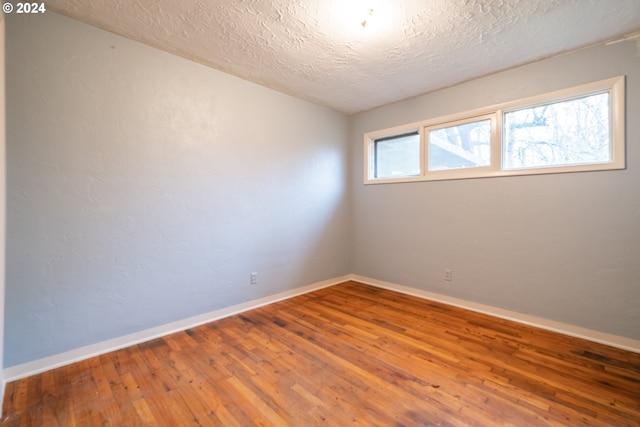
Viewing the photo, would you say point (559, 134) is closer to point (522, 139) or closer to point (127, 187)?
A: point (522, 139)

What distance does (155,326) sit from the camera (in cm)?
241

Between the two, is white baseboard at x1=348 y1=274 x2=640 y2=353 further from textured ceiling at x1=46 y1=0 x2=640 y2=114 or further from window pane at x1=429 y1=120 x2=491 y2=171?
textured ceiling at x1=46 y1=0 x2=640 y2=114

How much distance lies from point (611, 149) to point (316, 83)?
9.22 feet

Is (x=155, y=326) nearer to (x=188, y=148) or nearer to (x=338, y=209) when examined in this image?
(x=188, y=148)

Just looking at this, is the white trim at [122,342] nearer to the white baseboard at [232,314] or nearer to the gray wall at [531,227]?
the white baseboard at [232,314]

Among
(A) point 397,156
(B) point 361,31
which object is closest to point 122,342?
(B) point 361,31

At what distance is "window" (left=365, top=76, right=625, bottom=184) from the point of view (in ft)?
7.63

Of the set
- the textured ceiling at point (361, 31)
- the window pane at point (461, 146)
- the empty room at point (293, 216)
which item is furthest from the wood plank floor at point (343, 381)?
the textured ceiling at point (361, 31)

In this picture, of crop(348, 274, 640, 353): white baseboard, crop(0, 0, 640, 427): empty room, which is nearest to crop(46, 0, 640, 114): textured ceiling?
crop(0, 0, 640, 427): empty room

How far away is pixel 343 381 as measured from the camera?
180 cm

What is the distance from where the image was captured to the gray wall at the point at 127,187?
186 cm

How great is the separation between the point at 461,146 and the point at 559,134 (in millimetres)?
863

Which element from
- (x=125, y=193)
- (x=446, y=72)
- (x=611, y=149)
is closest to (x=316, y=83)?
(x=446, y=72)

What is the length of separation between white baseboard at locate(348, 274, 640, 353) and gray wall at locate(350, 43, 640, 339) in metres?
0.05
